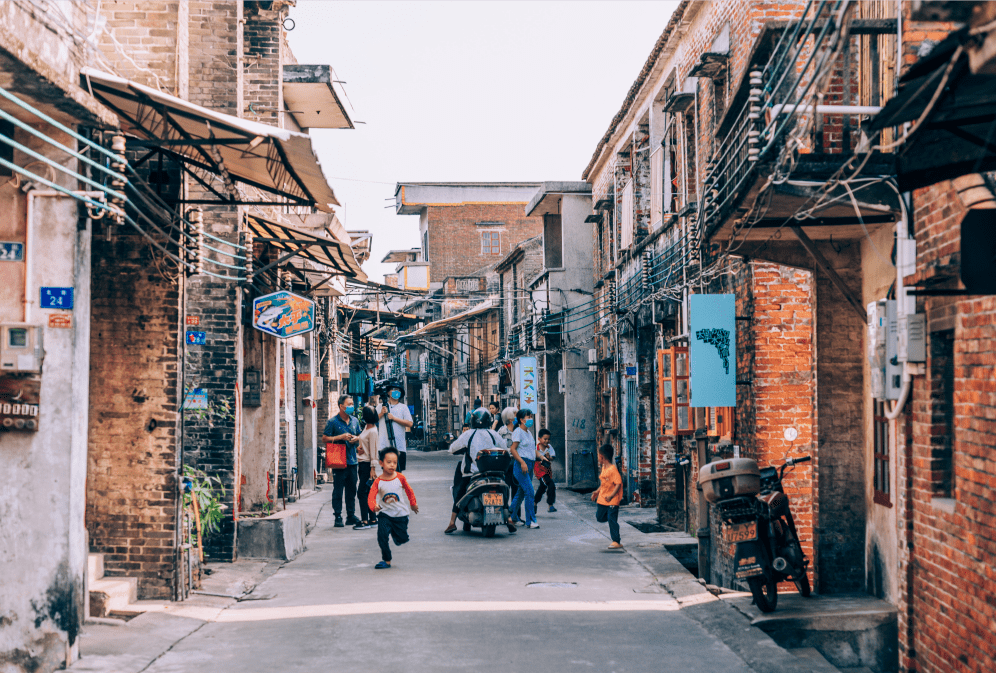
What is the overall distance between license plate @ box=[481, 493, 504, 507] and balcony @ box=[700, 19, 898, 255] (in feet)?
18.4

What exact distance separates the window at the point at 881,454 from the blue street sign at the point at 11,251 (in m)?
7.73

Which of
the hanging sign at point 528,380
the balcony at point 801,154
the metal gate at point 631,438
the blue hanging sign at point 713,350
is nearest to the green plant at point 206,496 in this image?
the blue hanging sign at point 713,350

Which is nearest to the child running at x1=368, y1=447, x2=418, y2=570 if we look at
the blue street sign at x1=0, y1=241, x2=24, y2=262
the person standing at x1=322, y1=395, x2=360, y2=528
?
the person standing at x1=322, y1=395, x2=360, y2=528

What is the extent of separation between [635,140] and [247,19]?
25.6 ft

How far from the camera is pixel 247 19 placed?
1720cm

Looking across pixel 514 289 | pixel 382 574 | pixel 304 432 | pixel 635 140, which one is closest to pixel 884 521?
pixel 382 574

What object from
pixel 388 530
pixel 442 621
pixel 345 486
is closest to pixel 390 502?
pixel 388 530

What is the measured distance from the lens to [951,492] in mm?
7285

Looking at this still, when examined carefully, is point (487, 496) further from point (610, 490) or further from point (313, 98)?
point (313, 98)

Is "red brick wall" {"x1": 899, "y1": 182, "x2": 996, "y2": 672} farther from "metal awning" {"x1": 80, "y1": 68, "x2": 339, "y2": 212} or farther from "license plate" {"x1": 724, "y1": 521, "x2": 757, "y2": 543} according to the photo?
"metal awning" {"x1": 80, "y1": 68, "x2": 339, "y2": 212}

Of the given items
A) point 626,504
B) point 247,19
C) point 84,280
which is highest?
point 247,19

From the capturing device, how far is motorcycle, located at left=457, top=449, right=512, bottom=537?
15.1 m

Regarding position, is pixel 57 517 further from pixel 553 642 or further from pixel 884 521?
pixel 884 521

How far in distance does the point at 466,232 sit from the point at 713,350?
43.3 m
